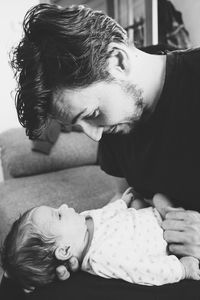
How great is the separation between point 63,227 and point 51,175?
3.31 feet

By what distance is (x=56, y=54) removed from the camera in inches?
35.2

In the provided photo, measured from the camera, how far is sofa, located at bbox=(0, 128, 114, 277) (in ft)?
5.42

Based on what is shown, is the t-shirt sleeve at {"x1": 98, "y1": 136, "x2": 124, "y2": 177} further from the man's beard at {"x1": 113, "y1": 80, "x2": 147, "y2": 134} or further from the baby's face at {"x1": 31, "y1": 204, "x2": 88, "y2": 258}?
the baby's face at {"x1": 31, "y1": 204, "x2": 88, "y2": 258}

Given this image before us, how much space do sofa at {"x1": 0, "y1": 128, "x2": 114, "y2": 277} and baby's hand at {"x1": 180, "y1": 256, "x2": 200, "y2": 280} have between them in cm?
68

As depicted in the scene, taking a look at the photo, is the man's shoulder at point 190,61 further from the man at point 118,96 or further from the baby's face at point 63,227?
the baby's face at point 63,227

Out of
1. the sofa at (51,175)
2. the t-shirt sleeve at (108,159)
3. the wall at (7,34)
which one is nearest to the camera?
the t-shirt sleeve at (108,159)

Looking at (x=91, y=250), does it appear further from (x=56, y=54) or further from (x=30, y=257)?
(x=56, y=54)

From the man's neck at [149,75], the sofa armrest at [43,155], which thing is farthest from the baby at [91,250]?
the sofa armrest at [43,155]

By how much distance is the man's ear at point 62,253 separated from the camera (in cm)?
101

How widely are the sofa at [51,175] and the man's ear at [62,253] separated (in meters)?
0.53

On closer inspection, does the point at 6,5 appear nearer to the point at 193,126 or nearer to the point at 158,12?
the point at 158,12

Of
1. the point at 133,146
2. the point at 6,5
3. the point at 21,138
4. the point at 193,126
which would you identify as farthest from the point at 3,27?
the point at 193,126

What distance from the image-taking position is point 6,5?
9.27ft

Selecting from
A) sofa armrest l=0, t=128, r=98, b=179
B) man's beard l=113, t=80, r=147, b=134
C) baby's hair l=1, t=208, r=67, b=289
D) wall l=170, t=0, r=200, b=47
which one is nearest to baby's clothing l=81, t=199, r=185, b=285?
baby's hair l=1, t=208, r=67, b=289
